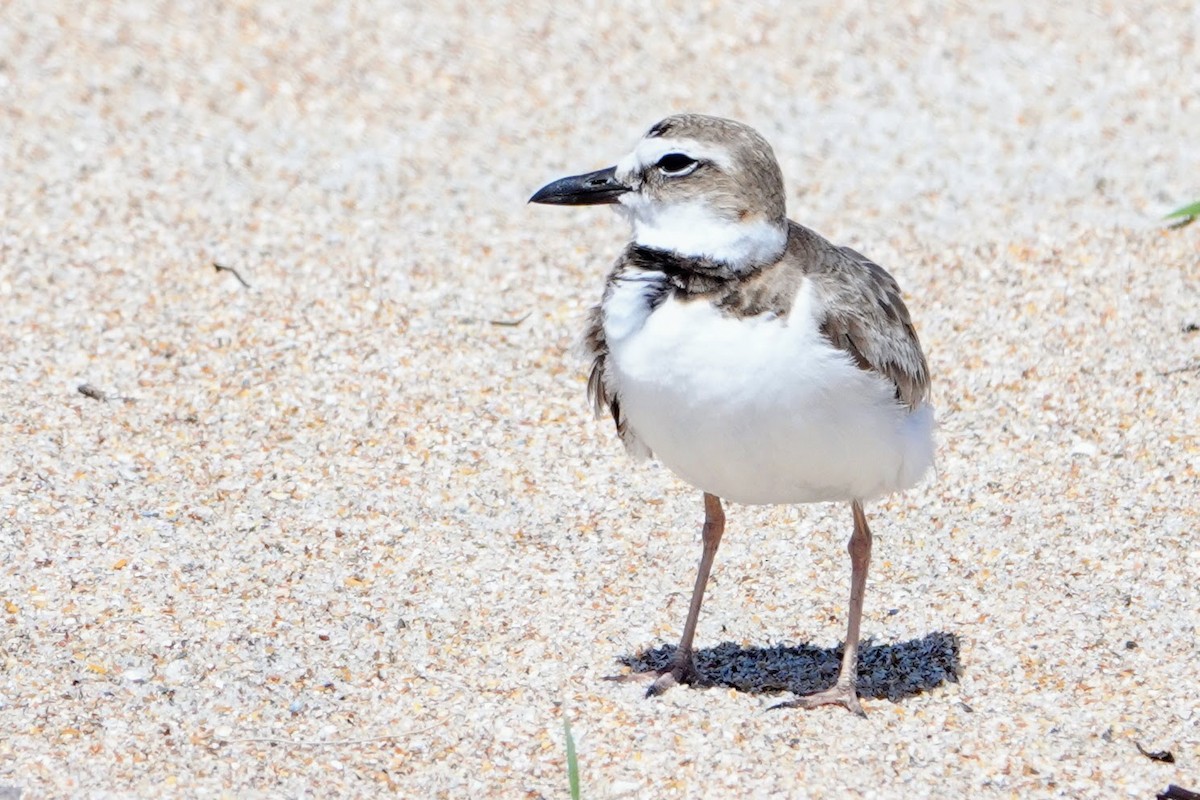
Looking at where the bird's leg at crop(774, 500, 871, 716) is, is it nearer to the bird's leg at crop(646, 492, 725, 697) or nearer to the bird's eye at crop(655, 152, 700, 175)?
the bird's leg at crop(646, 492, 725, 697)

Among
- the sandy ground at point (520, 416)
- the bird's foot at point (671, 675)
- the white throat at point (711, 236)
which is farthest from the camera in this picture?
the bird's foot at point (671, 675)

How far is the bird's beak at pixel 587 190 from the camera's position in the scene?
4.66 metres

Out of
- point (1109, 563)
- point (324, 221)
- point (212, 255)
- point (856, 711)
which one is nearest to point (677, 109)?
point (324, 221)

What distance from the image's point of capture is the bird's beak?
466 centimetres

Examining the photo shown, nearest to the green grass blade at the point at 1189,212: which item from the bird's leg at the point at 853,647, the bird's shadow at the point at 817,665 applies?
the bird's shadow at the point at 817,665

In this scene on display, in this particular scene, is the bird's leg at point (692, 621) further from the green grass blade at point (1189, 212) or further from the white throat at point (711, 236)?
the green grass blade at point (1189, 212)

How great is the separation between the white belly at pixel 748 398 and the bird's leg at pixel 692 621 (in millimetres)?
453

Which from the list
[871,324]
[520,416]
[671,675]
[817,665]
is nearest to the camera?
[871,324]

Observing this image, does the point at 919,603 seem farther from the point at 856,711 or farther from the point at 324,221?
the point at 324,221

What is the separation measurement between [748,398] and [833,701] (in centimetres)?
102

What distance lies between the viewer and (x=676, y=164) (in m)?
4.55

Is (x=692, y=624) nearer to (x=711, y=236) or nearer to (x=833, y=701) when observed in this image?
(x=833, y=701)

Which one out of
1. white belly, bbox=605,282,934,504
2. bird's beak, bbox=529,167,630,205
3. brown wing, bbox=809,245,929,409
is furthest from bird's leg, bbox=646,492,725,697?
bird's beak, bbox=529,167,630,205

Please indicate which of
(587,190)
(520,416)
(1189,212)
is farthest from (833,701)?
(1189,212)
